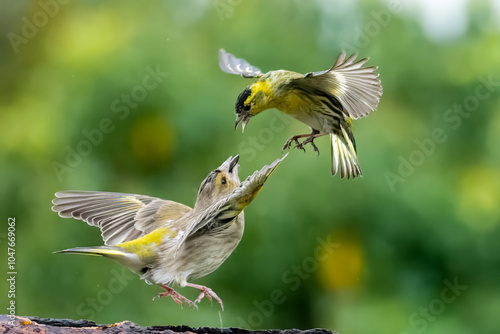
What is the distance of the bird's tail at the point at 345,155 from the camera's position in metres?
1.40

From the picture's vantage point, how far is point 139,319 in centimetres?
242

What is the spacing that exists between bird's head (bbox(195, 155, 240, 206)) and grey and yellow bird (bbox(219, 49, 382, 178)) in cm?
10

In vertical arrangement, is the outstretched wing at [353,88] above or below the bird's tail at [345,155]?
above

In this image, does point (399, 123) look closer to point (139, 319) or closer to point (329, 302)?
point (329, 302)

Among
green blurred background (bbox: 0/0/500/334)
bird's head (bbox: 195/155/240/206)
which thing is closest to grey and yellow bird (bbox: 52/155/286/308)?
bird's head (bbox: 195/155/240/206)

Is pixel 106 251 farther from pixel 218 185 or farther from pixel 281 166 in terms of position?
pixel 281 166

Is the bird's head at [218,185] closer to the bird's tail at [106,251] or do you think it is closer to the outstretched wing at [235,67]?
the bird's tail at [106,251]

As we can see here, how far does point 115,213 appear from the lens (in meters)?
1.51

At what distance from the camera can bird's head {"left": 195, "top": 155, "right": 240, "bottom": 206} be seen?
132 centimetres

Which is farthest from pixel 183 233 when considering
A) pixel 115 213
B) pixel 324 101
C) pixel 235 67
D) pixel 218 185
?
pixel 235 67

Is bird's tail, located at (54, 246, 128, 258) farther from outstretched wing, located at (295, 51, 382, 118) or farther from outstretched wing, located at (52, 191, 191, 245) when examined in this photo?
outstretched wing, located at (295, 51, 382, 118)

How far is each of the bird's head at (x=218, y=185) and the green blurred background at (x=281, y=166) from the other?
3.23 feet

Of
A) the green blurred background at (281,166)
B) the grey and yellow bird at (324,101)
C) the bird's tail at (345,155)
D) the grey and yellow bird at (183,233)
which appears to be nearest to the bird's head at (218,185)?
the grey and yellow bird at (183,233)

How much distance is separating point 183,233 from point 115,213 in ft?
0.87
